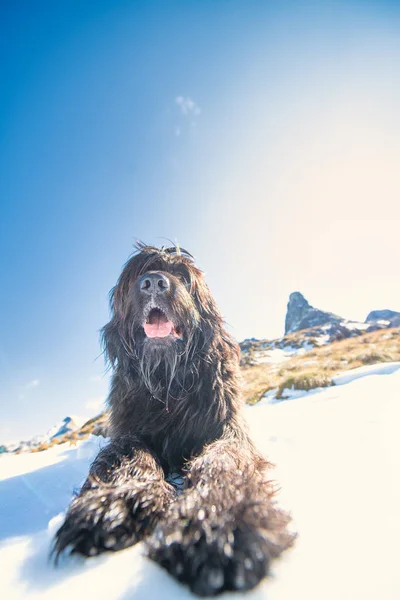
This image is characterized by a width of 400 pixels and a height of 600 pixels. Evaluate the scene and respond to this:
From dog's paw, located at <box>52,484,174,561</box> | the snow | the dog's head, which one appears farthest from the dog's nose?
the snow

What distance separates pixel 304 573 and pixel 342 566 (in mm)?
150

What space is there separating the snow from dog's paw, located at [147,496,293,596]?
4 centimetres

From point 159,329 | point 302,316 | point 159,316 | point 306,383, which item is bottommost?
point 306,383

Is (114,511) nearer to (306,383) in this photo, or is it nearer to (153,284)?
(153,284)

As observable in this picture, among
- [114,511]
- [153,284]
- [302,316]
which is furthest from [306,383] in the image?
[302,316]

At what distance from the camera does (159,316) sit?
9.20 ft

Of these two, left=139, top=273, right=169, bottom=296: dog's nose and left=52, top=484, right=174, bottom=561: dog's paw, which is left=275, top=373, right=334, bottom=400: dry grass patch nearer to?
left=139, top=273, right=169, bottom=296: dog's nose

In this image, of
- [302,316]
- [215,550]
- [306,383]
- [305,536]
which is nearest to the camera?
[215,550]

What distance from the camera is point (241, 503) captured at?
1196mm

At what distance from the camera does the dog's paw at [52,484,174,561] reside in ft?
3.92

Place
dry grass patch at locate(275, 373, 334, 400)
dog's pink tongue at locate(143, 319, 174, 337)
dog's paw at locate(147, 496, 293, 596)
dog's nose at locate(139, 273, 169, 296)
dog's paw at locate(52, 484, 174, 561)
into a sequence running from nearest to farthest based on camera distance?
dog's paw at locate(147, 496, 293, 596)
dog's paw at locate(52, 484, 174, 561)
dog's nose at locate(139, 273, 169, 296)
dog's pink tongue at locate(143, 319, 174, 337)
dry grass patch at locate(275, 373, 334, 400)

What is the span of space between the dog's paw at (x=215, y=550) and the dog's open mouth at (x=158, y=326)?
1.73 meters

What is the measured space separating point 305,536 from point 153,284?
207cm

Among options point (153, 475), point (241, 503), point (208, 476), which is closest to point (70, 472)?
point (153, 475)
